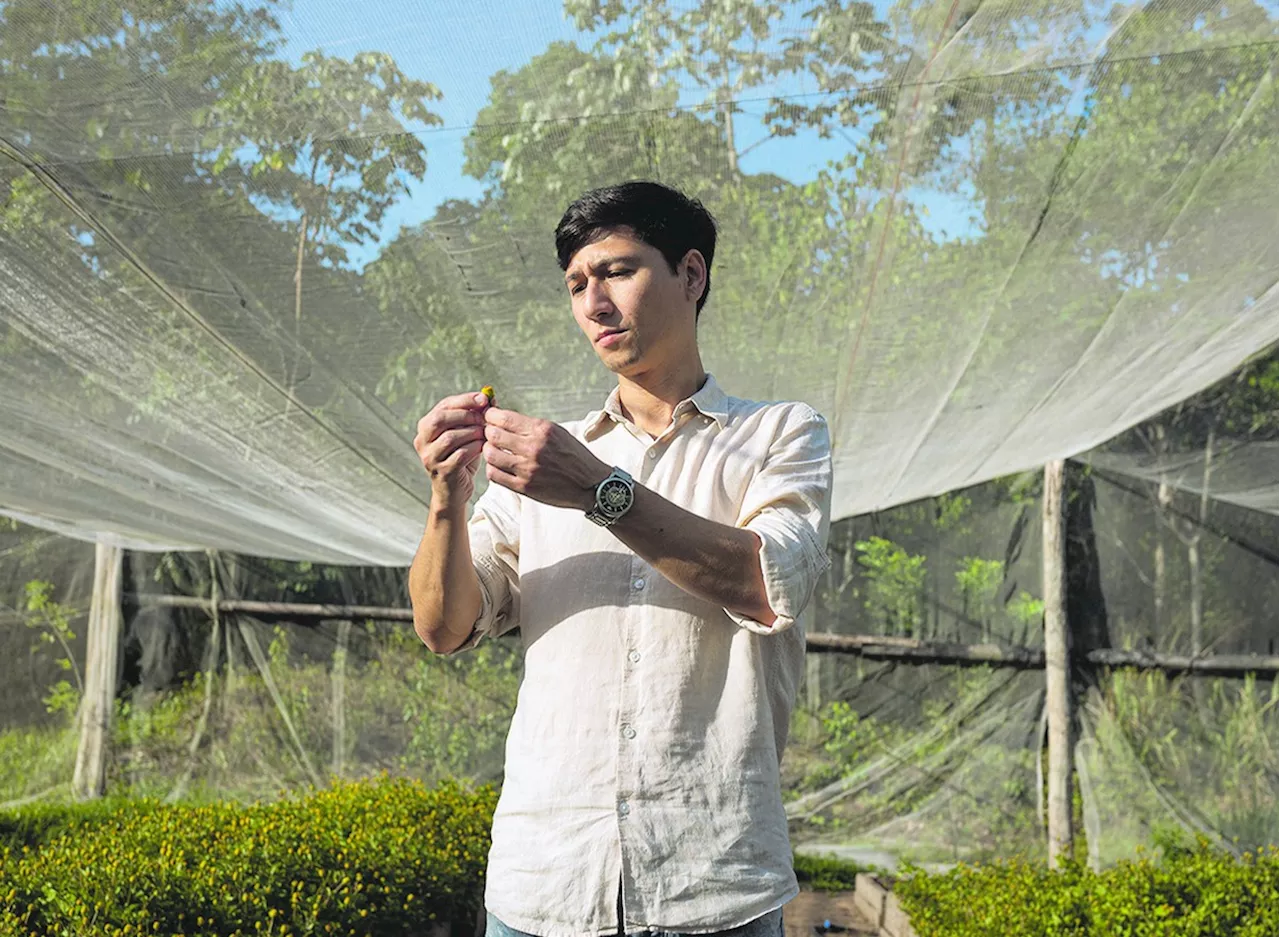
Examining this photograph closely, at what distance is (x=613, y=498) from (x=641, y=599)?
146mm

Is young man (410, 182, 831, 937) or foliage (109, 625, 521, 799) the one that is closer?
young man (410, 182, 831, 937)

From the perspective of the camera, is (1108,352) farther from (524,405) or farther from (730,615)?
(730,615)

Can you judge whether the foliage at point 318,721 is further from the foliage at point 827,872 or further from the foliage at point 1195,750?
the foliage at point 1195,750

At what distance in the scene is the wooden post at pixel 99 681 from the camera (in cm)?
627

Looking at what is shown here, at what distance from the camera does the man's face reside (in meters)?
1.31

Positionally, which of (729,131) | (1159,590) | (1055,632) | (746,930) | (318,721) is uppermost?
(729,131)

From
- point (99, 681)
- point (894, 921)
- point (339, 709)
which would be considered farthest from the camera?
point (339, 709)

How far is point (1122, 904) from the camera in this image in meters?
3.22

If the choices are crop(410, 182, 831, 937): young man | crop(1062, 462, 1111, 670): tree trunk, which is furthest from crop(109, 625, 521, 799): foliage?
crop(410, 182, 831, 937): young man

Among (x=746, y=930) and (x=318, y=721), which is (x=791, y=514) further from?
(x=318, y=721)

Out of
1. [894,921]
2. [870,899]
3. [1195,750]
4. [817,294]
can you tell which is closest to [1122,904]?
[894,921]

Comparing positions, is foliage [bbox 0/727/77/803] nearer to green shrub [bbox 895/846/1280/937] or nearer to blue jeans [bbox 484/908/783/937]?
green shrub [bbox 895/846/1280/937]

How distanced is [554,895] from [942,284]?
2.16 m

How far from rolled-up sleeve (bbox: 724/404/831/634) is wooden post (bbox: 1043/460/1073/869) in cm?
441
